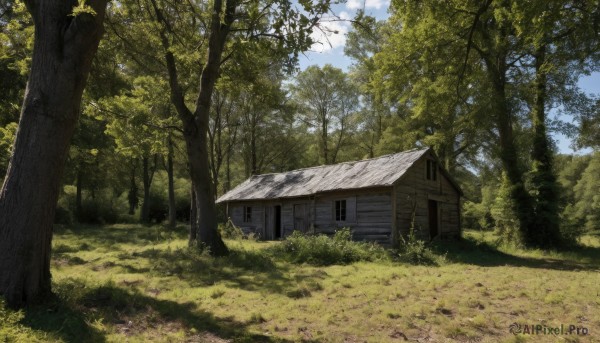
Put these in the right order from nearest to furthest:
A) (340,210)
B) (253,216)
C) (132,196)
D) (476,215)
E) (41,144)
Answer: (41,144)
(340,210)
(253,216)
(476,215)
(132,196)

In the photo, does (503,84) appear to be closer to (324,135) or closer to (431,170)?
(431,170)

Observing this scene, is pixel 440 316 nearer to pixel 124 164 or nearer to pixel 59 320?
pixel 59 320

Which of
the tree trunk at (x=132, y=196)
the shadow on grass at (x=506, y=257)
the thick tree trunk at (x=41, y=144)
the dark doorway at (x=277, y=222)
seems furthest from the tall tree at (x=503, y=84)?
the tree trunk at (x=132, y=196)

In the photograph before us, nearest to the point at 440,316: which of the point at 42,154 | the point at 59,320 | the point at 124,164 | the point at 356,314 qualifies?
the point at 356,314

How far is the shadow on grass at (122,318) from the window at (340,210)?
1358cm

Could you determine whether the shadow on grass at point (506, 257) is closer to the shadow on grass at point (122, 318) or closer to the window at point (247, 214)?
the shadow on grass at point (122, 318)

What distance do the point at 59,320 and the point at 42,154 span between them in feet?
8.39

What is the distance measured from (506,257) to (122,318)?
16.6 metres

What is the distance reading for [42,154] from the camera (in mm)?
6258

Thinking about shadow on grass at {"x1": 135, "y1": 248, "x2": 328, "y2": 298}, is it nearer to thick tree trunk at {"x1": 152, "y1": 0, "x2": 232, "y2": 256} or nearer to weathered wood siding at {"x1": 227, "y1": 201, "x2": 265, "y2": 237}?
thick tree trunk at {"x1": 152, "y1": 0, "x2": 232, "y2": 256}

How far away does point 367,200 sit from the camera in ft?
63.9

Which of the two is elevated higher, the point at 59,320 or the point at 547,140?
the point at 547,140

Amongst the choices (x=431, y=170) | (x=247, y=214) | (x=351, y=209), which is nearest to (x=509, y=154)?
(x=431, y=170)

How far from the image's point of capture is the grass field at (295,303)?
592cm
